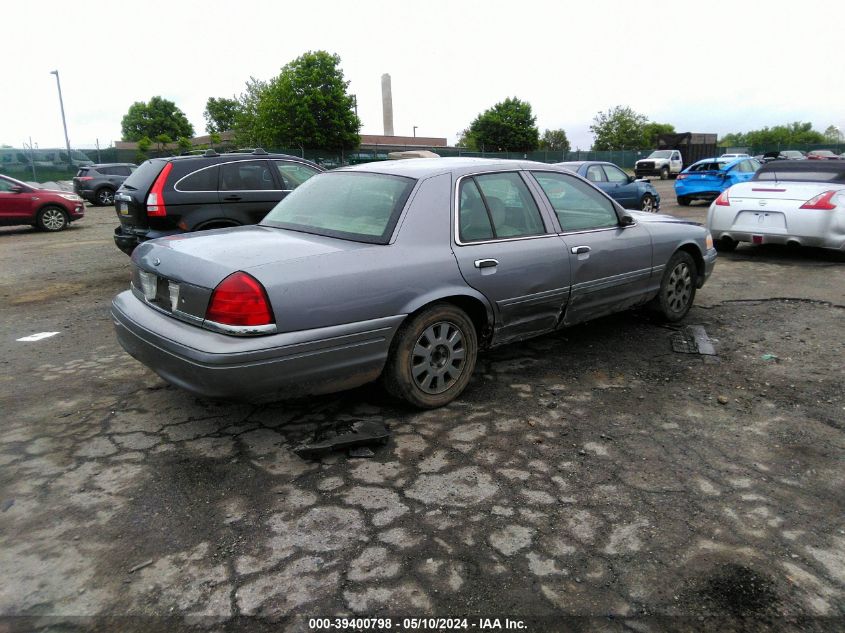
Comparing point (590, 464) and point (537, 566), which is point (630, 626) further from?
point (590, 464)

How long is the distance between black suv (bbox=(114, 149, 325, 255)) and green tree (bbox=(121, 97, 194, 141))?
75.2 m

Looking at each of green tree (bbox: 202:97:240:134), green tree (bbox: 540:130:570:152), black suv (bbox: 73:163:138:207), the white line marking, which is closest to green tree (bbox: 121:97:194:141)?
green tree (bbox: 202:97:240:134)

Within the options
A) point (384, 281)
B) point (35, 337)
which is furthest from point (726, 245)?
point (35, 337)

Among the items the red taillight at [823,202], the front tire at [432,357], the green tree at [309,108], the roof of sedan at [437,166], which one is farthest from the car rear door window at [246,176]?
the green tree at [309,108]

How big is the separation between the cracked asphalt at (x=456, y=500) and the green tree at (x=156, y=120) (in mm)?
79962

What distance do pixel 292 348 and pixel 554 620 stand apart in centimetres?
179

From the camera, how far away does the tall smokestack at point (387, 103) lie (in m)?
72.7

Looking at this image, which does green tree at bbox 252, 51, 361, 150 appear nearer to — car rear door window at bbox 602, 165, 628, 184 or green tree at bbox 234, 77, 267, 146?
green tree at bbox 234, 77, 267, 146

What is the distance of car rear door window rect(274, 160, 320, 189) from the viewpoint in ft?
27.5

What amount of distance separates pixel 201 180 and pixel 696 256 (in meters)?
5.74

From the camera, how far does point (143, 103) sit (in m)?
77.8

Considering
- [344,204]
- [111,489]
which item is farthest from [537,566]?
[344,204]

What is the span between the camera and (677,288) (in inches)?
228

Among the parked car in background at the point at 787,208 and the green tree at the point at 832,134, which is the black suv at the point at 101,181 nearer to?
the parked car in background at the point at 787,208
